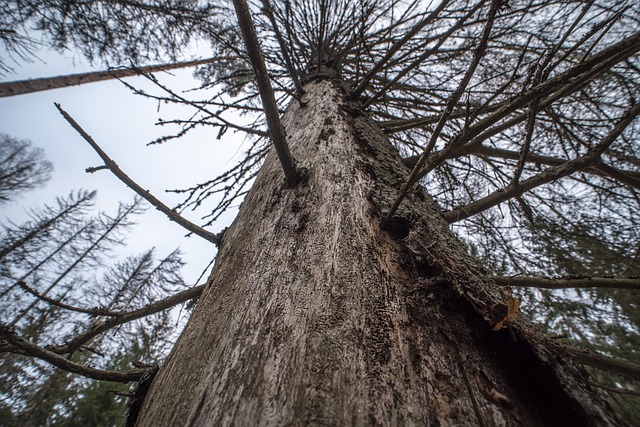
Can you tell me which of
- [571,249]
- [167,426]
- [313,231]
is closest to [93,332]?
[167,426]

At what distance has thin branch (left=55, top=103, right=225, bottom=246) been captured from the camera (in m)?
1.30

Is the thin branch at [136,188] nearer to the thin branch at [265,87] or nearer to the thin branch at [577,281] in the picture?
the thin branch at [265,87]

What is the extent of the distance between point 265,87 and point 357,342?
74cm

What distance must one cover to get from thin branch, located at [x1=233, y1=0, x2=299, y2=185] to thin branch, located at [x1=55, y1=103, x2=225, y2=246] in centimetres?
58

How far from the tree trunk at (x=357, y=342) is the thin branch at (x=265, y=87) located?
0.53 feet

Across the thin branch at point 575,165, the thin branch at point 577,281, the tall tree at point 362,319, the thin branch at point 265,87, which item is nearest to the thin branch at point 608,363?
the tall tree at point 362,319

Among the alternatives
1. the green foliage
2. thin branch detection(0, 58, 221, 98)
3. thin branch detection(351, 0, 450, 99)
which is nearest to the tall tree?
thin branch detection(351, 0, 450, 99)

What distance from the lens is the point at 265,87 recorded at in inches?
34.4

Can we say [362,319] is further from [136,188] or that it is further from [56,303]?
[136,188]

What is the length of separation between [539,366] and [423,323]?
0.69 feet

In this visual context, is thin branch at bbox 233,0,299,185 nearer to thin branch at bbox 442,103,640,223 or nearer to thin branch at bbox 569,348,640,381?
thin branch at bbox 442,103,640,223

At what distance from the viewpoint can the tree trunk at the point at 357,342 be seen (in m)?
0.47

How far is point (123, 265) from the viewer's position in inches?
476

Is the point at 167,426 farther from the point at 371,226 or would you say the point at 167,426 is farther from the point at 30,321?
the point at 30,321
